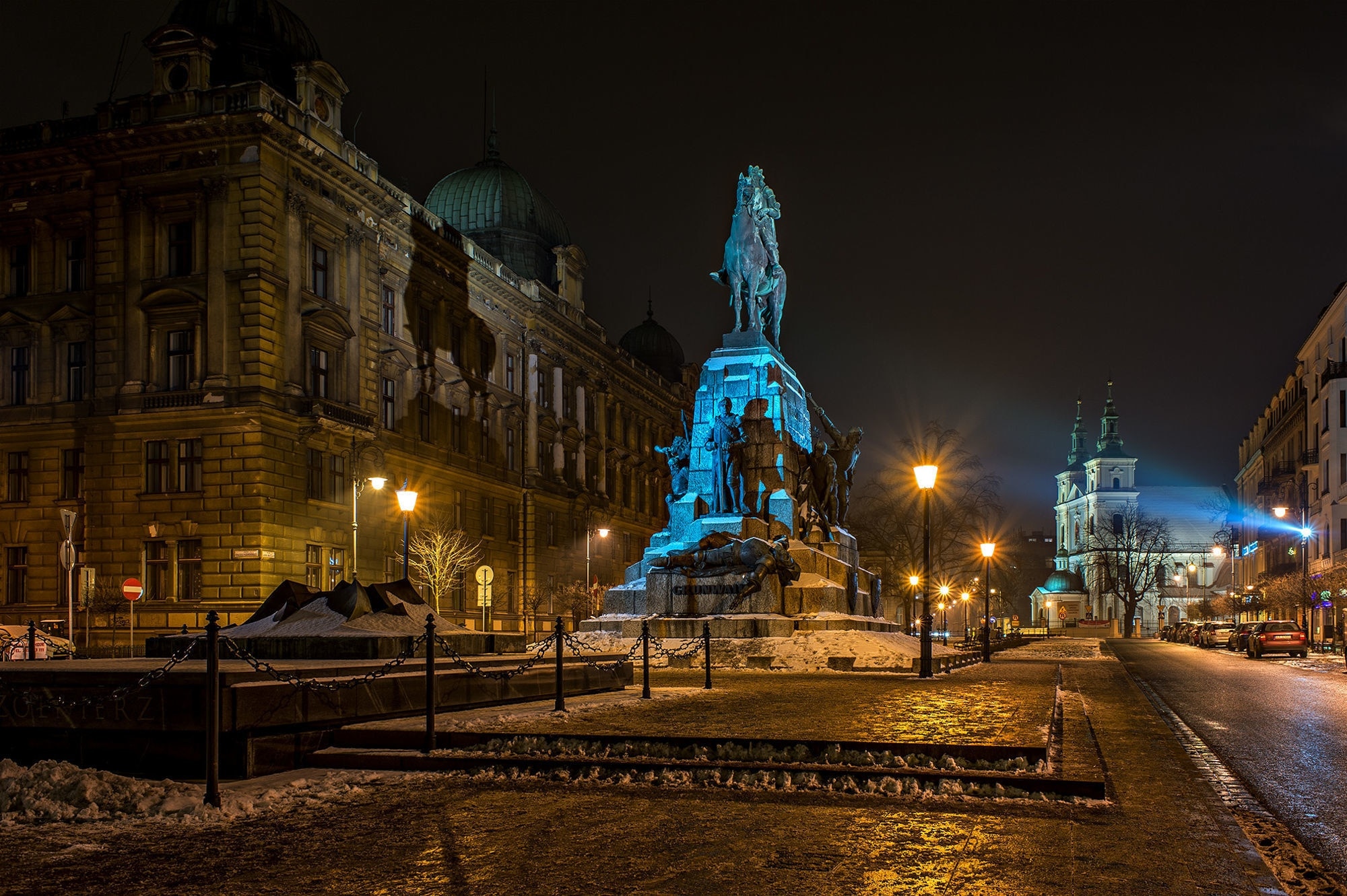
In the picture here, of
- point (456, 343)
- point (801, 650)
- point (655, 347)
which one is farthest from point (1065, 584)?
point (801, 650)

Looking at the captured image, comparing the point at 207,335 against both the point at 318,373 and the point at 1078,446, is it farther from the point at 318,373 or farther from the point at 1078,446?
the point at 1078,446

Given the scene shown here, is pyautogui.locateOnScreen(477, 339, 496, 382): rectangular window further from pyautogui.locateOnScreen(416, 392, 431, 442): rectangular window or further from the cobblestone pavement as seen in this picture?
the cobblestone pavement

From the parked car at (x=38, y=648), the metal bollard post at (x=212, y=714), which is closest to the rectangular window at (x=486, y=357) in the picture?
the parked car at (x=38, y=648)

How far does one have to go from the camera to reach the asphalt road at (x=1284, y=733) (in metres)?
8.02

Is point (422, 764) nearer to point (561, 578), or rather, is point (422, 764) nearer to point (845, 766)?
point (845, 766)

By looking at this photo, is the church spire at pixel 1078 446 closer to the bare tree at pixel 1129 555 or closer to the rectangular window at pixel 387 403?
the bare tree at pixel 1129 555

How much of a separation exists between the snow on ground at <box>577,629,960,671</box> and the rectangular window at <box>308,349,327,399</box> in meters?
20.7

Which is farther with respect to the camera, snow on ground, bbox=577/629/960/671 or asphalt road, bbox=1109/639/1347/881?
snow on ground, bbox=577/629/960/671

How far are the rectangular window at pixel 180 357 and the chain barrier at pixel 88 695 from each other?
32279mm

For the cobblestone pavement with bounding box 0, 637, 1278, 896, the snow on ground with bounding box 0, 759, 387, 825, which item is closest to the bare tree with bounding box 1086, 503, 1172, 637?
the cobblestone pavement with bounding box 0, 637, 1278, 896

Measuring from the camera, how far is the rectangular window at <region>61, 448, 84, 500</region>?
4169 centimetres

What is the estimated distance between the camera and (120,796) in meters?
8.22

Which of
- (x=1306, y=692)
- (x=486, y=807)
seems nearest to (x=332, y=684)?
(x=486, y=807)

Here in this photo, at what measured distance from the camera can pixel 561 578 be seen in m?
66.8
